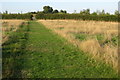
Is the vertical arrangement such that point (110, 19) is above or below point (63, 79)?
above

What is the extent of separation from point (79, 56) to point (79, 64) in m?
1.09

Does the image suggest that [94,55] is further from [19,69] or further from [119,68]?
[19,69]

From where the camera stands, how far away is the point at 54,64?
6066 mm

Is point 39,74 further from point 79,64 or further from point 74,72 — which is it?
point 79,64

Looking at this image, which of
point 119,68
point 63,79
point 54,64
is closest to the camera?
point 63,79

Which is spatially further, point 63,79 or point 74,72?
point 74,72

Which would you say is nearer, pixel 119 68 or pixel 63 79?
pixel 63 79

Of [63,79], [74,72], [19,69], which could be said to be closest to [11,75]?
[19,69]

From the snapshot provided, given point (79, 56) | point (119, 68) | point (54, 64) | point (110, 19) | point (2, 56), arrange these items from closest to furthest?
point (119, 68) → point (54, 64) → point (2, 56) → point (79, 56) → point (110, 19)

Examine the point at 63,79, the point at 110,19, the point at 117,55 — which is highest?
the point at 110,19

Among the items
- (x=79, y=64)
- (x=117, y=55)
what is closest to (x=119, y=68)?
(x=117, y=55)

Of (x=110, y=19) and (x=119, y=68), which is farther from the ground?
(x=110, y=19)

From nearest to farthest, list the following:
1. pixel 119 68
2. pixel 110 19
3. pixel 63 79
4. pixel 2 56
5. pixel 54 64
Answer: pixel 63 79
pixel 119 68
pixel 54 64
pixel 2 56
pixel 110 19

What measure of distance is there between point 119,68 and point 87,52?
241 centimetres
